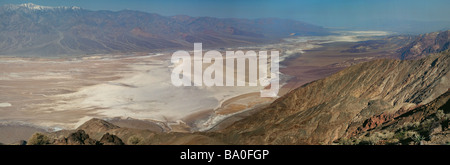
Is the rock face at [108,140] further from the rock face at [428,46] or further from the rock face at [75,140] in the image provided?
the rock face at [428,46]

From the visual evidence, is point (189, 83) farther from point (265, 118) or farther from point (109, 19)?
point (109, 19)

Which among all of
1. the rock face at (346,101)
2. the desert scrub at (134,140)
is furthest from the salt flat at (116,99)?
the rock face at (346,101)

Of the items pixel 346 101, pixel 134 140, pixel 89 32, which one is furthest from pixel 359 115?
pixel 89 32

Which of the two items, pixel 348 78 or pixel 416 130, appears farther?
pixel 348 78

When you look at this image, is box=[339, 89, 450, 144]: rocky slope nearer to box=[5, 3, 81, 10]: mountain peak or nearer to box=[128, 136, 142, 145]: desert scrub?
box=[128, 136, 142, 145]: desert scrub

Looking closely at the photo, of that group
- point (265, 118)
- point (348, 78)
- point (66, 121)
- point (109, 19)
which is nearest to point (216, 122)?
point (265, 118)
